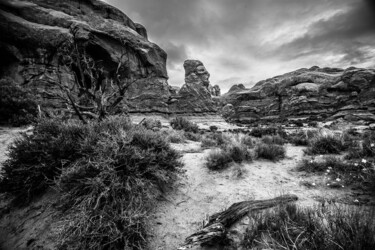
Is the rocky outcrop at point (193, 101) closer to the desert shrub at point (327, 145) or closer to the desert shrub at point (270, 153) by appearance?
the desert shrub at point (270, 153)

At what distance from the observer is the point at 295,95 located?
108 feet

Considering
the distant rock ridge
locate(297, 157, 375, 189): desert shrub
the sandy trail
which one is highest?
the distant rock ridge

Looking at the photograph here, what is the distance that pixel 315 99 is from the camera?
2948cm

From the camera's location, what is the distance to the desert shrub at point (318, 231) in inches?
47.7

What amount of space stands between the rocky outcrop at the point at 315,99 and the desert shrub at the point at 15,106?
3380 centimetres

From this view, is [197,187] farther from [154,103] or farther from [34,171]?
[154,103]

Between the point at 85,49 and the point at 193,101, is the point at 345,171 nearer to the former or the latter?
the point at 85,49

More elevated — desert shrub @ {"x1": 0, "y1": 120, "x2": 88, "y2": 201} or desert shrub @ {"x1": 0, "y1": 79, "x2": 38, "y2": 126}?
desert shrub @ {"x1": 0, "y1": 79, "x2": 38, "y2": 126}

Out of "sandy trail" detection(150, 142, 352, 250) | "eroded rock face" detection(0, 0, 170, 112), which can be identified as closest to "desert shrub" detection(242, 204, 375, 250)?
"sandy trail" detection(150, 142, 352, 250)

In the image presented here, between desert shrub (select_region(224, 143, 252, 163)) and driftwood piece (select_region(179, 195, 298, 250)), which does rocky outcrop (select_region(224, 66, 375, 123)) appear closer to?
desert shrub (select_region(224, 143, 252, 163))

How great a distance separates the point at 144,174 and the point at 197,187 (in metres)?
1.31

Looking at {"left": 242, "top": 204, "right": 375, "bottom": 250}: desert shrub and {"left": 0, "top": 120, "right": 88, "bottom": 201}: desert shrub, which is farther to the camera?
{"left": 0, "top": 120, "right": 88, "bottom": 201}: desert shrub

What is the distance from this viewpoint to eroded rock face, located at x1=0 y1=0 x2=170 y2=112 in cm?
1595

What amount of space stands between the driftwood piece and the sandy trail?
1.00 ft
